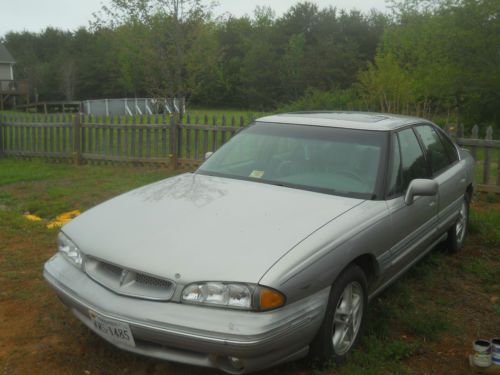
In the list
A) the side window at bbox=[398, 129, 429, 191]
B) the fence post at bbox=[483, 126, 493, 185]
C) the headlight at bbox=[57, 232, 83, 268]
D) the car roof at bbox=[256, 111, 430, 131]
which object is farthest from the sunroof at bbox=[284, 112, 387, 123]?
the fence post at bbox=[483, 126, 493, 185]

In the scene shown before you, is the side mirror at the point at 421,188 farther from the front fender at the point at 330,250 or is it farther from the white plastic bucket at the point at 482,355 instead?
the white plastic bucket at the point at 482,355

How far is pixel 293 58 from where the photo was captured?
55812 millimetres

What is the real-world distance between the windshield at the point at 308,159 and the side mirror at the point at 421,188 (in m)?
0.27

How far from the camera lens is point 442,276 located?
491 cm

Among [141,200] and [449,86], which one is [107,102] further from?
[141,200]

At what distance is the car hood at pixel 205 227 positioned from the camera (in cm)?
283

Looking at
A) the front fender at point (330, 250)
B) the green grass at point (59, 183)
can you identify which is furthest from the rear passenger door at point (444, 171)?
the green grass at point (59, 183)

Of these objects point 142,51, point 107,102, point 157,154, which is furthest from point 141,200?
point 107,102

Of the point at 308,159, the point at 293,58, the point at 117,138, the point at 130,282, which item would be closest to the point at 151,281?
the point at 130,282

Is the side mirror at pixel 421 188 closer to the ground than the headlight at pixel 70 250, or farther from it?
farther from it

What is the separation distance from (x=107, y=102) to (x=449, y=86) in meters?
27.2

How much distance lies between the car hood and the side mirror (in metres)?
0.49

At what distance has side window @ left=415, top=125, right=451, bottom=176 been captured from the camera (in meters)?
4.81

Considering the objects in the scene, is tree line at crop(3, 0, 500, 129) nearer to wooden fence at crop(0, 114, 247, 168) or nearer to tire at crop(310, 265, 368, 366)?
wooden fence at crop(0, 114, 247, 168)
